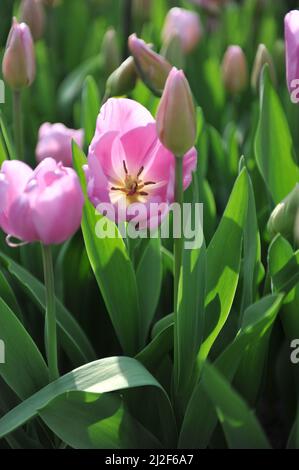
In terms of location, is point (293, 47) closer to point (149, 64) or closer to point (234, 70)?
point (149, 64)

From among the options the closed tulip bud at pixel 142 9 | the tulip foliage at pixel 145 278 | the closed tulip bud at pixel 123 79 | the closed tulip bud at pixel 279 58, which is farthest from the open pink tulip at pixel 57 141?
the closed tulip bud at pixel 142 9

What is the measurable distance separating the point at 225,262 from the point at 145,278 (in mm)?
136

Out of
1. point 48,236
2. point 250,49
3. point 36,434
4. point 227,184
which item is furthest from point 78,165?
point 250,49

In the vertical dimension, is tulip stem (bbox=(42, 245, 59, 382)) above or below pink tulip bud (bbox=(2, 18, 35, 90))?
below

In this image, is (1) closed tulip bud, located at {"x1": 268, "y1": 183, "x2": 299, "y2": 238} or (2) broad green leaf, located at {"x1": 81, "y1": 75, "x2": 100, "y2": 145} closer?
(1) closed tulip bud, located at {"x1": 268, "y1": 183, "x2": 299, "y2": 238}

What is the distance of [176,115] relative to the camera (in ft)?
2.42

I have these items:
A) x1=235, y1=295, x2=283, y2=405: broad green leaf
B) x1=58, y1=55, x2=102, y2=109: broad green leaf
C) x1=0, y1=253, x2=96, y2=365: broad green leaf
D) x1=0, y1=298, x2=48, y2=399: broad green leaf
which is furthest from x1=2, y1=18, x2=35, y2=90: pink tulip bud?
x1=58, y1=55, x2=102, y2=109: broad green leaf

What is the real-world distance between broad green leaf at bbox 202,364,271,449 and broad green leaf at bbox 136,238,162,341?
236 mm

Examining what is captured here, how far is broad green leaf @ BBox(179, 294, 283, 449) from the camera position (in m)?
0.81

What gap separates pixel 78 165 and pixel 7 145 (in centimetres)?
17

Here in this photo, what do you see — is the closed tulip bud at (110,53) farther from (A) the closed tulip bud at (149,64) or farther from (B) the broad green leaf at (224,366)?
(B) the broad green leaf at (224,366)

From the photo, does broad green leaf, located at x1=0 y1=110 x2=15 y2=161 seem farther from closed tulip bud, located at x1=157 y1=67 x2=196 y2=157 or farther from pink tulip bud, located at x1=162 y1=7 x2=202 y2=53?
pink tulip bud, located at x1=162 y1=7 x2=202 y2=53

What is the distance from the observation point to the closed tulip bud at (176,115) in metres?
0.74

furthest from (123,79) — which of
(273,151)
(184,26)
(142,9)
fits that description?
(142,9)
